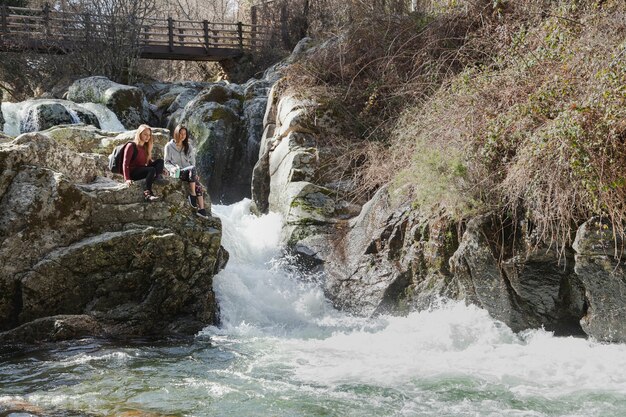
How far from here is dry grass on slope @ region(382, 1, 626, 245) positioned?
694 cm

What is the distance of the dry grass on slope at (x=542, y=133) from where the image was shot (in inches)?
273

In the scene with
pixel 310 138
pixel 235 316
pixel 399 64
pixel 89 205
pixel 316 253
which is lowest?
pixel 235 316

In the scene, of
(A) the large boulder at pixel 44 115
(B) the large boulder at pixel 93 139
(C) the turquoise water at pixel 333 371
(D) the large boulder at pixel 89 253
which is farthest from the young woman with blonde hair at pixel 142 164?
(A) the large boulder at pixel 44 115

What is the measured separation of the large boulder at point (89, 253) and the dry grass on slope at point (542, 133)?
10.8 ft

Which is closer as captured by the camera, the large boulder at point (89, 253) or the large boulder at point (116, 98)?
the large boulder at point (89, 253)

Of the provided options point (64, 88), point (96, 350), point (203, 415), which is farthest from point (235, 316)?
point (64, 88)

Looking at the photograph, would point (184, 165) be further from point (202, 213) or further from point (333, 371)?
point (333, 371)

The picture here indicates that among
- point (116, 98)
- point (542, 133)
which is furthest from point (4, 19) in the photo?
point (542, 133)

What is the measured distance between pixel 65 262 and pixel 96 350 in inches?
52.2

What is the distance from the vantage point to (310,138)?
41.5ft

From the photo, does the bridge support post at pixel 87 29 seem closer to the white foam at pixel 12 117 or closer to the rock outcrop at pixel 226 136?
the white foam at pixel 12 117

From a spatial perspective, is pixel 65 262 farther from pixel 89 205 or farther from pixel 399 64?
pixel 399 64

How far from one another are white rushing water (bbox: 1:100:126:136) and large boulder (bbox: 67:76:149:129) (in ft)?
1.46

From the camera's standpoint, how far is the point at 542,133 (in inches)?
286
